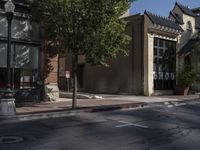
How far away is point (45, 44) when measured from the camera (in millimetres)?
20172

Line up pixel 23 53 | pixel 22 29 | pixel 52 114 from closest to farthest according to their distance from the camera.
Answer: pixel 52 114 < pixel 22 29 < pixel 23 53

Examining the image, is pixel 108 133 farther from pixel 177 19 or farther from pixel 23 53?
pixel 177 19

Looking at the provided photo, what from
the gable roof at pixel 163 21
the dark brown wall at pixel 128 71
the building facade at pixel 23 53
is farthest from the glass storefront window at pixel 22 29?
the gable roof at pixel 163 21

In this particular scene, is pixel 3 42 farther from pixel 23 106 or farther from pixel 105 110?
pixel 105 110

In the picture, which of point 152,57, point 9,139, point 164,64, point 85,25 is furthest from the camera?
point 164,64

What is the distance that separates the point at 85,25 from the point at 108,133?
6.84 m

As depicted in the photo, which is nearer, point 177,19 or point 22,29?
point 22,29

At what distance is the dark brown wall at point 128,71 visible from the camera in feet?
92.6

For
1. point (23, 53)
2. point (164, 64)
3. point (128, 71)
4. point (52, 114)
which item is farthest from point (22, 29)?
point (164, 64)

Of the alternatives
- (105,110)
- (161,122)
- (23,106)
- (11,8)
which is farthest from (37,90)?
(161,122)

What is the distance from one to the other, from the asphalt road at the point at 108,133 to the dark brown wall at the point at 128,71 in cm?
1224

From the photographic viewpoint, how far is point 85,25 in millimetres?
16984

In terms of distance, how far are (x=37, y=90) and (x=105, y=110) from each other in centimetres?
460

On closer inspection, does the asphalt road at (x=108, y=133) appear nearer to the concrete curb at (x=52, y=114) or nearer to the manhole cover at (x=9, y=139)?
the manhole cover at (x=9, y=139)
